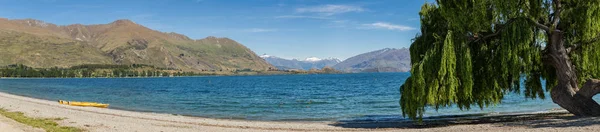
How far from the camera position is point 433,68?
23922 millimetres

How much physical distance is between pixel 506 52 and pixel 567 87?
408 centimetres

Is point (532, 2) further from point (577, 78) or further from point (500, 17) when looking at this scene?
point (577, 78)

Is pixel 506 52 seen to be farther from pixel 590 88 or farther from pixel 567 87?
pixel 590 88

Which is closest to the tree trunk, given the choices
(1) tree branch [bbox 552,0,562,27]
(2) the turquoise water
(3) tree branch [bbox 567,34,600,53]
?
Answer: (1) tree branch [bbox 552,0,562,27]

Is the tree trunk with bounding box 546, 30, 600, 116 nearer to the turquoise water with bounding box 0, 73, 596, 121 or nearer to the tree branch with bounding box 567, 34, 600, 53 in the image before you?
the tree branch with bounding box 567, 34, 600, 53

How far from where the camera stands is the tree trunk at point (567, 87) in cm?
2330

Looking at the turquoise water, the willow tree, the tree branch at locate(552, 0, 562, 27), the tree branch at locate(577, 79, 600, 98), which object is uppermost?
the tree branch at locate(552, 0, 562, 27)

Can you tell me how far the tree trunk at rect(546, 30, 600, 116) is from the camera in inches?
917

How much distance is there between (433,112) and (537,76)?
11.3 m

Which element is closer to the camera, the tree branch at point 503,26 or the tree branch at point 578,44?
the tree branch at point 578,44

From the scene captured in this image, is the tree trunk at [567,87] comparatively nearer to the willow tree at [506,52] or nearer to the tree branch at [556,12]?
the willow tree at [506,52]

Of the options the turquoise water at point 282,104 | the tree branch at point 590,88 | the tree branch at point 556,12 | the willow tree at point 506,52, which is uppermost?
the tree branch at point 556,12

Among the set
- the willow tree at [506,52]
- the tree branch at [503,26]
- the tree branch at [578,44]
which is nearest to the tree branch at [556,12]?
the willow tree at [506,52]

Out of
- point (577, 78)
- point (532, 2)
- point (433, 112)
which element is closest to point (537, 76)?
point (577, 78)
